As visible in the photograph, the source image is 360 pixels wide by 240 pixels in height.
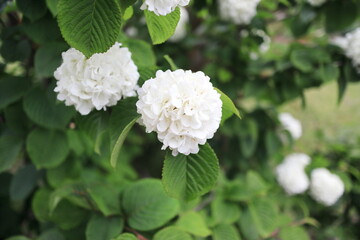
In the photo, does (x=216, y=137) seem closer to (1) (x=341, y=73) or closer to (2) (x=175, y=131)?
(1) (x=341, y=73)

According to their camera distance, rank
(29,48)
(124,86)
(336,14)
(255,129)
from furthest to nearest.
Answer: (255,129) < (336,14) < (29,48) < (124,86)

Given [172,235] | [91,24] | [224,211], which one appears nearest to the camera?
[91,24]

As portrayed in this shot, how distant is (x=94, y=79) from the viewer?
2.42ft

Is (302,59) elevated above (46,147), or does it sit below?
below

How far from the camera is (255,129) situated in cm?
202

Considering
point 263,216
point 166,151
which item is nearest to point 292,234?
point 263,216

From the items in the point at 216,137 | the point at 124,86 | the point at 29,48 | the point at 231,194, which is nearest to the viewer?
the point at 124,86

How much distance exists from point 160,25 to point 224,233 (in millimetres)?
790

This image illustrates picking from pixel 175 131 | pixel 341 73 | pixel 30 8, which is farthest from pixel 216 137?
pixel 175 131

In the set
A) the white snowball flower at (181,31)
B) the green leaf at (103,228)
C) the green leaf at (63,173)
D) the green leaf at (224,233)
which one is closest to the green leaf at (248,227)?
the green leaf at (224,233)

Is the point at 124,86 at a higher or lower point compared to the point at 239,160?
higher

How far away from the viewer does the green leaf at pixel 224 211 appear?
4.21 feet

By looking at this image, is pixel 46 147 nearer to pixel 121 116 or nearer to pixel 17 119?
pixel 17 119

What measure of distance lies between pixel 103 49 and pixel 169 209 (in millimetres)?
543
